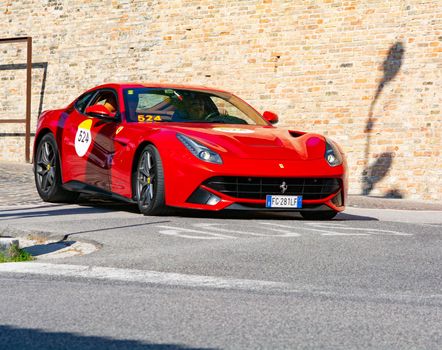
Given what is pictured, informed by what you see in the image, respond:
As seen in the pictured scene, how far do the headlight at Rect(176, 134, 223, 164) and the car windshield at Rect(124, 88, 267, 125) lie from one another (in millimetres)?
994

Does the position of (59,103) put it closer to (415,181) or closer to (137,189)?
(415,181)

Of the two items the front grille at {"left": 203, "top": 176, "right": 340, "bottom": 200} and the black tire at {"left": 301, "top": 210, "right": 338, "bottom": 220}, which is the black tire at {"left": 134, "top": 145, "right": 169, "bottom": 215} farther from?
the black tire at {"left": 301, "top": 210, "right": 338, "bottom": 220}

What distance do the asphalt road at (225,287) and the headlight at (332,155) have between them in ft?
2.25

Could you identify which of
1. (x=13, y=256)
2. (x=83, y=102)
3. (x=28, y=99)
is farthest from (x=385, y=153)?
(x=13, y=256)

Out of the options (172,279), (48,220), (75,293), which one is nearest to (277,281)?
(172,279)

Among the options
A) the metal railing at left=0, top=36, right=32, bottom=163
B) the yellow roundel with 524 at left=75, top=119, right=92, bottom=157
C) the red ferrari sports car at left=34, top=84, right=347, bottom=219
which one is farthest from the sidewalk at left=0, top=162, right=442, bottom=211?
the metal railing at left=0, top=36, right=32, bottom=163

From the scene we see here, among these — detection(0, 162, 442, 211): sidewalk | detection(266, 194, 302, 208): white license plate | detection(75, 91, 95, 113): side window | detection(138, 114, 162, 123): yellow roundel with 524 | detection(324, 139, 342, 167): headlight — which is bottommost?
detection(0, 162, 442, 211): sidewalk

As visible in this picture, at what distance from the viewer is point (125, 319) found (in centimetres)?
539

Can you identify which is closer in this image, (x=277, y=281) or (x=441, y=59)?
(x=277, y=281)

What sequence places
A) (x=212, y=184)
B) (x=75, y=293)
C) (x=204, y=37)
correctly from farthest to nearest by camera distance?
(x=204, y=37) < (x=212, y=184) < (x=75, y=293)

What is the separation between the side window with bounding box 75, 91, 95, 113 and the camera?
12.7 meters

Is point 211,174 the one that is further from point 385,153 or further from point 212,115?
point 385,153

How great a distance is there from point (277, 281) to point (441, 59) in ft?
40.2

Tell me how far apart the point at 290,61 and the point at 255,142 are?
1009 centimetres
